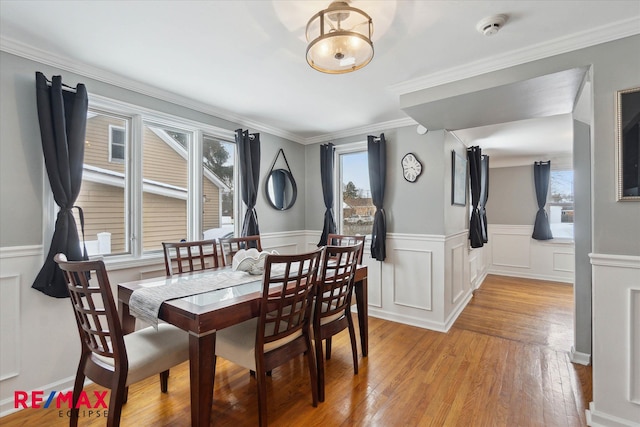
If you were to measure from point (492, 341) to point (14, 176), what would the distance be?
424 cm

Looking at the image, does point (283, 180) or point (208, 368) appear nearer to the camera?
point (208, 368)

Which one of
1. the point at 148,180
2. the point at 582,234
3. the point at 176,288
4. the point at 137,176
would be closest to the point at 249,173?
the point at 148,180

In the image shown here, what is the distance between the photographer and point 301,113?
3357 millimetres

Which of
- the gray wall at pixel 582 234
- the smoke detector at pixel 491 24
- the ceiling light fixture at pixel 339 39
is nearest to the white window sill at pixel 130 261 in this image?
the ceiling light fixture at pixel 339 39

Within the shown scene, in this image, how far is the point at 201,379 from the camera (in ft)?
4.83

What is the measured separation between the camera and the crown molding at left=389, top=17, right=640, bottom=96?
1.77 meters

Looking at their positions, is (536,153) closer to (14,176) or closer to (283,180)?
(283,180)

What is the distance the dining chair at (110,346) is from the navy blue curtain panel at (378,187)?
2389 millimetres

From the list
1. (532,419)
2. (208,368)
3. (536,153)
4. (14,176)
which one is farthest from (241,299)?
(536,153)

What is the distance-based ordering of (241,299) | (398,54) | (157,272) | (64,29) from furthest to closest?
(157,272), (398,54), (64,29), (241,299)

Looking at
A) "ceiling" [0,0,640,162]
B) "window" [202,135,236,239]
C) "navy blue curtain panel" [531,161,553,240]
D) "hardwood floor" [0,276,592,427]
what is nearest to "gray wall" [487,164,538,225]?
"navy blue curtain panel" [531,161,553,240]

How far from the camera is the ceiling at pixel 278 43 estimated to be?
1640 mm

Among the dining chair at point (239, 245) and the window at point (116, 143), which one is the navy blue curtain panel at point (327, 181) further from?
the window at point (116, 143)

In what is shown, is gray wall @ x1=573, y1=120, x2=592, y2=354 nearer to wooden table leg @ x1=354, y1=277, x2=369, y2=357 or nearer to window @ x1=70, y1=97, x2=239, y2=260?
wooden table leg @ x1=354, y1=277, x2=369, y2=357
